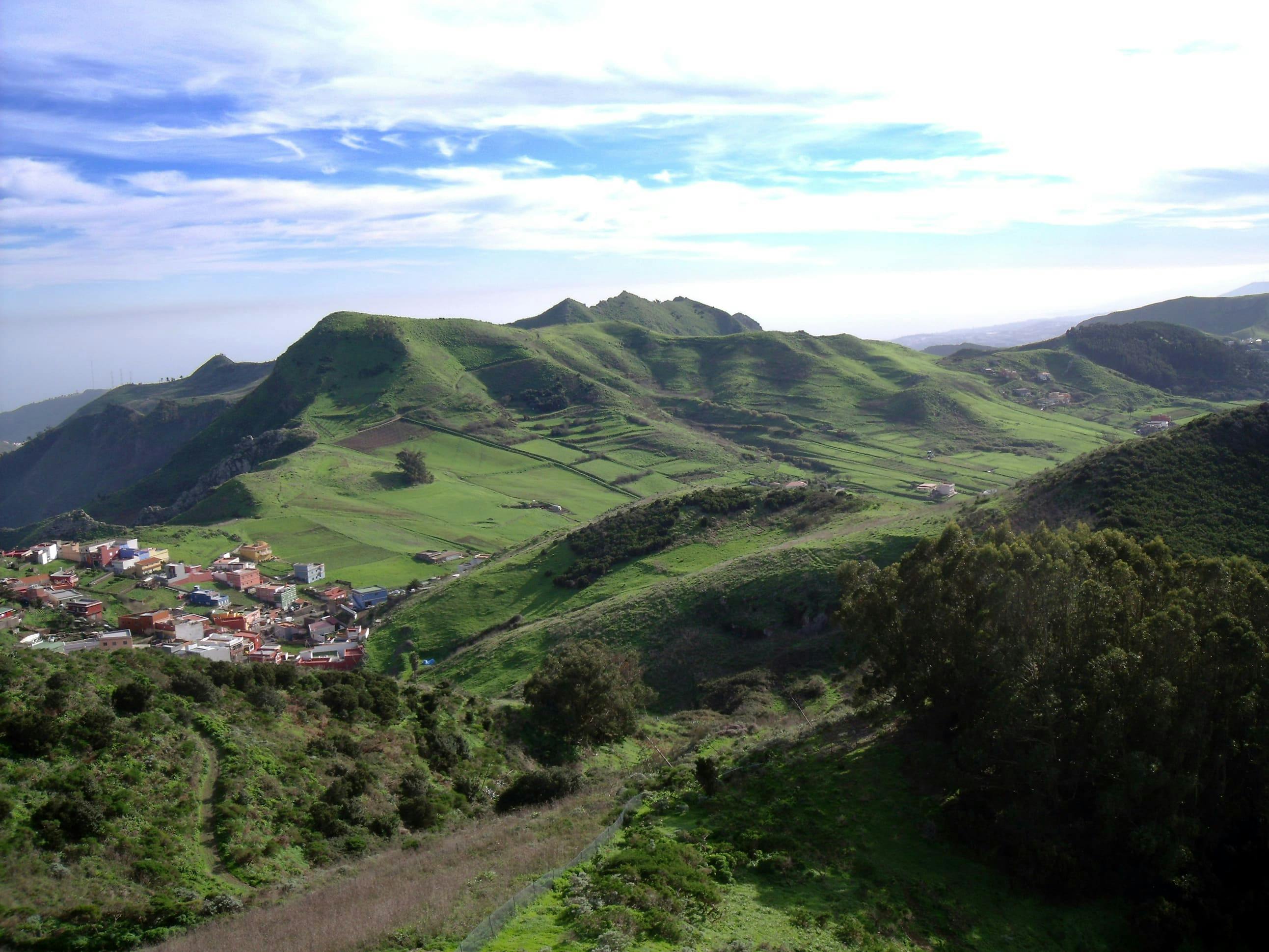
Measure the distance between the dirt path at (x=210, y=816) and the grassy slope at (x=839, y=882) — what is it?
29.7ft

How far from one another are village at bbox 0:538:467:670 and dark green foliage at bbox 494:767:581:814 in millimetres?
27255

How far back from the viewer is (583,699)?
28031mm

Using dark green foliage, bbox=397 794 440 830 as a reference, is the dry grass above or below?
above

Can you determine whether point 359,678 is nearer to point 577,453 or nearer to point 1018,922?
point 1018,922

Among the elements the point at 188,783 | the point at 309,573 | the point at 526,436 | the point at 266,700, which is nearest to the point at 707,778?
the point at 188,783

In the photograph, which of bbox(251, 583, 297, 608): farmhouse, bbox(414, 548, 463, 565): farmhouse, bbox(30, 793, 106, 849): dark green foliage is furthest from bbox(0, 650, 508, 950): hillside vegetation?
bbox(414, 548, 463, 565): farmhouse

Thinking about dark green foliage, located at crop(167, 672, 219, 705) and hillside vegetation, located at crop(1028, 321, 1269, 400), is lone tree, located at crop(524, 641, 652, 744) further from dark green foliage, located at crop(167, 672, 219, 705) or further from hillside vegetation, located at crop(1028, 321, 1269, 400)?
hillside vegetation, located at crop(1028, 321, 1269, 400)

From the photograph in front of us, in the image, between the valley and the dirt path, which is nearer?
the valley

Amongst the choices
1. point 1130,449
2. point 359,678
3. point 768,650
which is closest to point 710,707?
point 768,650

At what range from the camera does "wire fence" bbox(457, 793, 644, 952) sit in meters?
11.4

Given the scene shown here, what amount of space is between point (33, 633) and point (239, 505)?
Result: 52.8 metres

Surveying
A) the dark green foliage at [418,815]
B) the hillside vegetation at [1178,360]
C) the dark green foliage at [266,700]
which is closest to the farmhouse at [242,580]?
the dark green foliage at [266,700]

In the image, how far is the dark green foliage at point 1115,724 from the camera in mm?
15500

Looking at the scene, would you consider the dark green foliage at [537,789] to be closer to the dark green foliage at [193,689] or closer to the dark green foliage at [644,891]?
the dark green foliage at [644,891]
